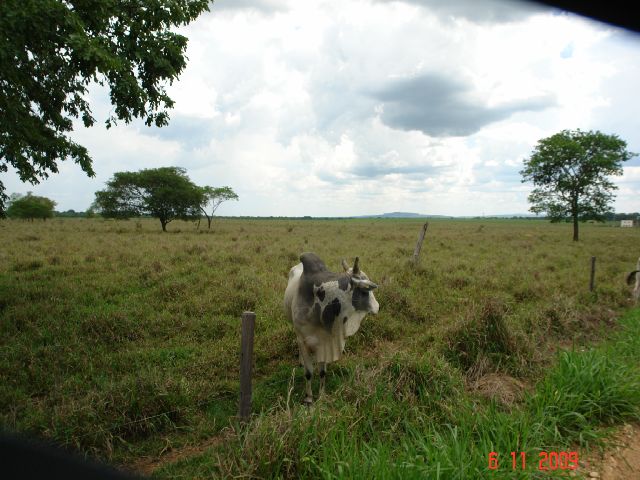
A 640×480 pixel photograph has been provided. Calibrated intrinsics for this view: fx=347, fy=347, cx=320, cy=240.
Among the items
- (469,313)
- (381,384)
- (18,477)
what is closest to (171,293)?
(381,384)

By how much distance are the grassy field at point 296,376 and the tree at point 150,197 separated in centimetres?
2758

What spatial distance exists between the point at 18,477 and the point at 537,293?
1234cm

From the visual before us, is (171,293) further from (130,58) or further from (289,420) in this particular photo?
(289,420)

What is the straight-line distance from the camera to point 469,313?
6621mm

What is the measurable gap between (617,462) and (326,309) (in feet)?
11.1

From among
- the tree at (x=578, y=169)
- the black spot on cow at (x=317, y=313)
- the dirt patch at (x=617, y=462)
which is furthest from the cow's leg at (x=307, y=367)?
the tree at (x=578, y=169)

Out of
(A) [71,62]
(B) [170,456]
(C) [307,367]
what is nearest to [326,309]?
(C) [307,367]

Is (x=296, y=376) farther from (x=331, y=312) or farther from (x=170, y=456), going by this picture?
(x=170, y=456)

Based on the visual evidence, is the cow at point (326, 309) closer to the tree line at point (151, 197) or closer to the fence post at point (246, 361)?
the fence post at point (246, 361)

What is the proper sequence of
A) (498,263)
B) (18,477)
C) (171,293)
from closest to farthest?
(18,477)
(171,293)
(498,263)

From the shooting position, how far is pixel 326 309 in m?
4.59

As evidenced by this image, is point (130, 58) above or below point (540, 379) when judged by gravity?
above

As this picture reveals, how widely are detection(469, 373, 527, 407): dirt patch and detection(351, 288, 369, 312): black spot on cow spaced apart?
2.01 metres

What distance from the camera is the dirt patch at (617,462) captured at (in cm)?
337
